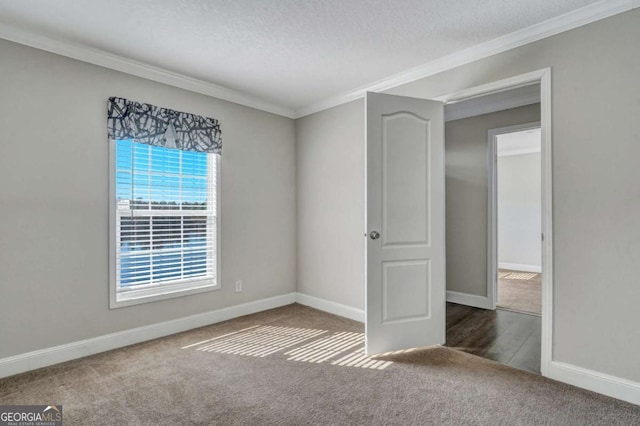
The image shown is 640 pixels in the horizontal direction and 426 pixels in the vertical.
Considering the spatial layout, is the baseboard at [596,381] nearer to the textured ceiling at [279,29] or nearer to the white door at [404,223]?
the white door at [404,223]

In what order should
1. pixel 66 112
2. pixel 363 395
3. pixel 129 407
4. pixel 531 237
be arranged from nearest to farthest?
pixel 129 407
pixel 363 395
pixel 66 112
pixel 531 237

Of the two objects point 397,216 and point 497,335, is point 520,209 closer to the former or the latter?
point 497,335

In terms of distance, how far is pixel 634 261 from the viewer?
2127 millimetres

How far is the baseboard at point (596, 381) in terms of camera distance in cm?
212

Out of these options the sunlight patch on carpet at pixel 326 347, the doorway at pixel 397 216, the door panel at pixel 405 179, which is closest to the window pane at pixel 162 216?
the sunlight patch on carpet at pixel 326 347

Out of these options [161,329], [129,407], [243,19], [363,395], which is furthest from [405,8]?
[161,329]

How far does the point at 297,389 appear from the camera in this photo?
2.29 metres

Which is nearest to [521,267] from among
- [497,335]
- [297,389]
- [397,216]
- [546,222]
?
[497,335]

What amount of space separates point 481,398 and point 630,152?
1880 mm

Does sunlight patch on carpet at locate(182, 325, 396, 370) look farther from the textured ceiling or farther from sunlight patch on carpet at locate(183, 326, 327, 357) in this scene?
the textured ceiling

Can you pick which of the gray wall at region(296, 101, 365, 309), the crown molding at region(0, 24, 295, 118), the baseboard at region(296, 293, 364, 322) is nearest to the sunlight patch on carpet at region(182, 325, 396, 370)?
the baseboard at region(296, 293, 364, 322)

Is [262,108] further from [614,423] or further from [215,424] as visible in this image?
[614,423]

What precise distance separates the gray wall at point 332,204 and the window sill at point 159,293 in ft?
4.27

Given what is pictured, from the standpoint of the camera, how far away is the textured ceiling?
2215 mm
